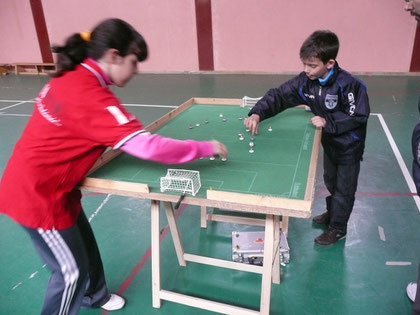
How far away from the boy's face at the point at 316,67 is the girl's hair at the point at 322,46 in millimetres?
22

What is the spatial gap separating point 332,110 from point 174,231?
1.47 metres

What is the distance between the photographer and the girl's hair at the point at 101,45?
1.50 m

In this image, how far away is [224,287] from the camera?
251 centimetres

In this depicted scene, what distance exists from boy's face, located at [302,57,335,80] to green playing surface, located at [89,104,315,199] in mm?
424

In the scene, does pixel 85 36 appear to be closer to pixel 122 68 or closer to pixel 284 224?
pixel 122 68

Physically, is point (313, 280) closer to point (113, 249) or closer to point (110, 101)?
point (113, 249)

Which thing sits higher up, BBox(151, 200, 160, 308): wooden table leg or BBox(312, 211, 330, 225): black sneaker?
BBox(151, 200, 160, 308): wooden table leg

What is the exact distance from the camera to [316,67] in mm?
2299

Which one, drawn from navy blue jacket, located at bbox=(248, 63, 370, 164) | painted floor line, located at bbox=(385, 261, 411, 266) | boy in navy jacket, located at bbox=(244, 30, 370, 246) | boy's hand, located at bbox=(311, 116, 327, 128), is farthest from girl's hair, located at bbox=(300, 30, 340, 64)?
painted floor line, located at bbox=(385, 261, 411, 266)

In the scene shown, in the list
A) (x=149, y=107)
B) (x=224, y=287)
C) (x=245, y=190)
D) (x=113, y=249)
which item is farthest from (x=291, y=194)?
(x=149, y=107)

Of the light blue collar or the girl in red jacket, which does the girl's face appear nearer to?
the girl in red jacket

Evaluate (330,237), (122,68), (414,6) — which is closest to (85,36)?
(122,68)

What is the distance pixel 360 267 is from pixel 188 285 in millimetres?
1344

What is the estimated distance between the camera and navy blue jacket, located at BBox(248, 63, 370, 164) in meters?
2.36
